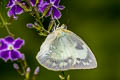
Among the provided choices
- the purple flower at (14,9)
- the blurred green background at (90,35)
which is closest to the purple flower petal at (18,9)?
the purple flower at (14,9)

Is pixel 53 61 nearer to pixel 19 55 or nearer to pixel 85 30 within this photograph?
pixel 19 55

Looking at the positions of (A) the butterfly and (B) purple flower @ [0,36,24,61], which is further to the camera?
(A) the butterfly

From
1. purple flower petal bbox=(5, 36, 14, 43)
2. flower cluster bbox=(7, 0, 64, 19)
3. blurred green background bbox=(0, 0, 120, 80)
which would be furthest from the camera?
blurred green background bbox=(0, 0, 120, 80)

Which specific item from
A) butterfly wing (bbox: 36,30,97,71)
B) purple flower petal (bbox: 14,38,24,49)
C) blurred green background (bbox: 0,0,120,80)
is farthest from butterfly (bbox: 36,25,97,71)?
blurred green background (bbox: 0,0,120,80)

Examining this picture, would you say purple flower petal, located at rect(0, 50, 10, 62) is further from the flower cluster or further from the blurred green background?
the blurred green background

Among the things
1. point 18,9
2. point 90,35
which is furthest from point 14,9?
point 90,35

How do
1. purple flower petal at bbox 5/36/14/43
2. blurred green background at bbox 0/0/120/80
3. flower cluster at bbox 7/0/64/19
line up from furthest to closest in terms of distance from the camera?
blurred green background at bbox 0/0/120/80
flower cluster at bbox 7/0/64/19
purple flower petal at bbox 5/36/14/43

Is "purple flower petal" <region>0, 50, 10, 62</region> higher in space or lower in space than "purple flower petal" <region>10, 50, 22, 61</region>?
lower
